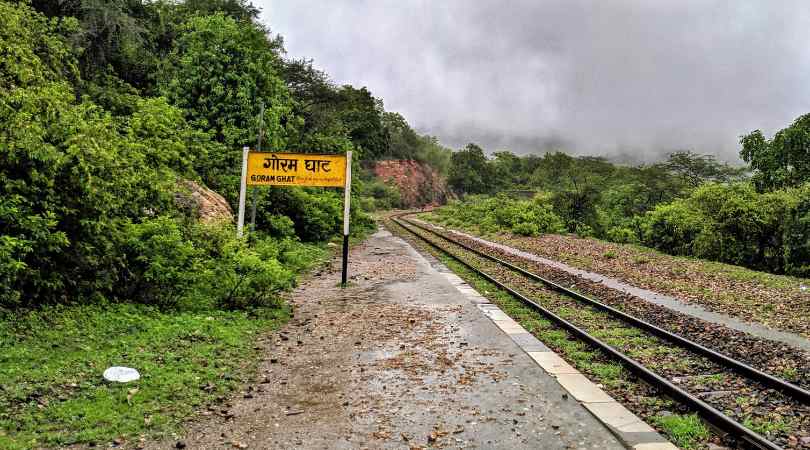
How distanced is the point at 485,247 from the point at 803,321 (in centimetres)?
1482

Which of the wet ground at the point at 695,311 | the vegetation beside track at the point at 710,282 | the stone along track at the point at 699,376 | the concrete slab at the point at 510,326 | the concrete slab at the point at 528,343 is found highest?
the vegetation beside track at the point at 710,282

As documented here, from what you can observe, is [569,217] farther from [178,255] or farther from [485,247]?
[178,255]

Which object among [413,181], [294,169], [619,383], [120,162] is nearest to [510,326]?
[619,383]

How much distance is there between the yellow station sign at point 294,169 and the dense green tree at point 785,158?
2378 centimetres

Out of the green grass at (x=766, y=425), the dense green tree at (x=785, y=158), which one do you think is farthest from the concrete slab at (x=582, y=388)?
the dense green tree at (x=785, y=158)

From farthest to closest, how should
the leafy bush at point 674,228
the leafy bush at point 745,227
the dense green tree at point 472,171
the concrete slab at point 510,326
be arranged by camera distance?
the dense green tree at point 472,171, the leafy bush at point 674,228, the leafy bush at point 745,227, the concrete slab at point 510,326

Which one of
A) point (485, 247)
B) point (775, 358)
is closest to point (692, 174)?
point (485, 247)

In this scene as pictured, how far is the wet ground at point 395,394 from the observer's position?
4.82 metres

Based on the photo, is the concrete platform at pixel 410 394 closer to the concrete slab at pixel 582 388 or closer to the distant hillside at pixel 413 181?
the concrete slab at pixel 582 388

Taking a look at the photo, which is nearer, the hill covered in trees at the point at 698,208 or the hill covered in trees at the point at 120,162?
the hill covered in trees at the point at 120,162

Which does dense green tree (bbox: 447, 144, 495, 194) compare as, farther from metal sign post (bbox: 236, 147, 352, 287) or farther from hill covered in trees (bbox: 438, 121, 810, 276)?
metal sign post (bbox: 236, 147, 352, 287)

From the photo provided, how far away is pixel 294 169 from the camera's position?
1260 centimetres

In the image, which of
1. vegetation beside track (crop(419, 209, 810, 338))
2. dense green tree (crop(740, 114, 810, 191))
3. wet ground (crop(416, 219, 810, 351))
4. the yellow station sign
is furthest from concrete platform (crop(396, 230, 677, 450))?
dense green tree (crop(740, 114, 810, 191))

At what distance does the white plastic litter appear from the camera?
5.53m
